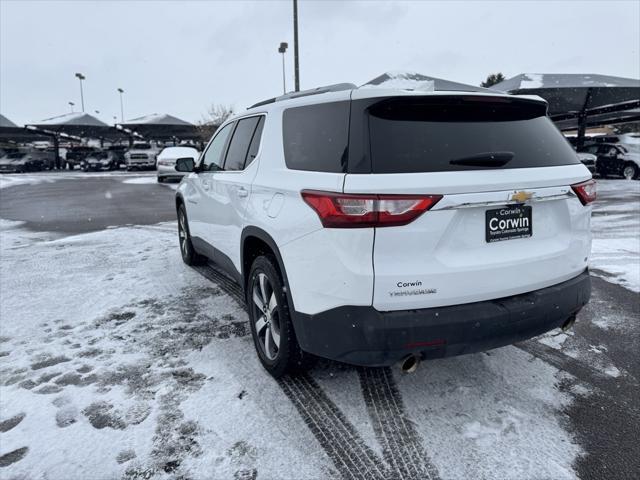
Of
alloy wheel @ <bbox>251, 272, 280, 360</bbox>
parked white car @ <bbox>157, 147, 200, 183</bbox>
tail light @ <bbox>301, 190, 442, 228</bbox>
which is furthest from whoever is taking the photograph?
parked white car @ <bbox>157, 147, 200, 183</bbox>

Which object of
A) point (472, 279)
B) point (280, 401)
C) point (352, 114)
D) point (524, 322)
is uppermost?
point (352, 114)

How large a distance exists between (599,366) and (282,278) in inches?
90.5

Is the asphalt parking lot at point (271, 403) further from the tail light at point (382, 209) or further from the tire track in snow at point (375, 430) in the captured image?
the tail light at point (382, 209)

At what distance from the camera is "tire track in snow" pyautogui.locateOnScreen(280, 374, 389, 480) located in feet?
7.48

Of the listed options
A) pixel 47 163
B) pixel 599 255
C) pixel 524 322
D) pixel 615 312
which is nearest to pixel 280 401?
pixel 524 322

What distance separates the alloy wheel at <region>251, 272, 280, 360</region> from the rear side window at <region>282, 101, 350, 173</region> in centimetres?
82

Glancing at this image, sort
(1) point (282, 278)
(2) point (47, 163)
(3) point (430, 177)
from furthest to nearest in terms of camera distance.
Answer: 1. (2) point (47, 163)
2. (1) point (282, 278)
3. (3) point (430, 177)

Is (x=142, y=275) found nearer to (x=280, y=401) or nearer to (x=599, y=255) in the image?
(x=280, y=401)

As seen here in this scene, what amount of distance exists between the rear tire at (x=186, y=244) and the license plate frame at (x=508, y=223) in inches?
161

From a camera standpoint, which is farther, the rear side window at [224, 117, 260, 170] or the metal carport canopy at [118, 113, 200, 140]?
the metal carport canopy at [118, 113, 200, 140]

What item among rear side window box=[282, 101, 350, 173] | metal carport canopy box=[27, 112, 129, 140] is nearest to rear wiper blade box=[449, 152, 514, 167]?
rear side window box=[282, 101, 350, 173]

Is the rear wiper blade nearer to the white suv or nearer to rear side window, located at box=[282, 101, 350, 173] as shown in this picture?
the white suv

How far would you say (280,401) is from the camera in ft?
9.39

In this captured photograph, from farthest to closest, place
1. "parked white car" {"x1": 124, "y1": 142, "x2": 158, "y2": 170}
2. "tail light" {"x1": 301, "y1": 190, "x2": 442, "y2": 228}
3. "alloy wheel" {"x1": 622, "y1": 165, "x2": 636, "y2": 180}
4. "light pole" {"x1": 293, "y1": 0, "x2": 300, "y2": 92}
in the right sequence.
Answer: "parked white car" {"x1": 124, "y1": 142, "x2": 158, "y2": 170} → "alloy wheel" {"x1": 622, "y1": 165, "x2": 636, "y2": 180} → "light pole" {"x1": 293, "y1": 0, "x2": 300, "y2": 92} → "tail light" {"x1": 301, "y1": 190, "x2": 442, "y2": 228}
